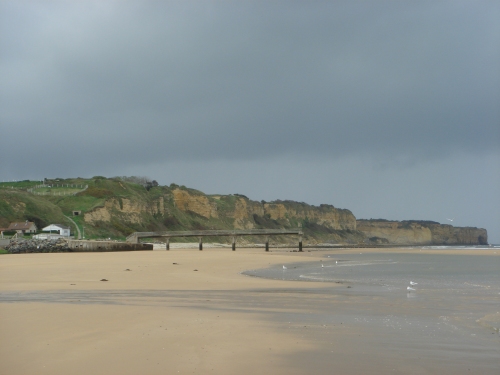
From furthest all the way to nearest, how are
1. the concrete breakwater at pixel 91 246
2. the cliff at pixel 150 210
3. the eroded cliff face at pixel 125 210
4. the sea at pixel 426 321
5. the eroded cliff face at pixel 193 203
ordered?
the eroded cliff face at pixel 193 203
the eroded cliff face at pixel 125 210
the cliff at pixel 150 210
the concrete breakwater at pixel 91 246
the sea at pixel 426 321

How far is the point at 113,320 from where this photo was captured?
9.94 meters

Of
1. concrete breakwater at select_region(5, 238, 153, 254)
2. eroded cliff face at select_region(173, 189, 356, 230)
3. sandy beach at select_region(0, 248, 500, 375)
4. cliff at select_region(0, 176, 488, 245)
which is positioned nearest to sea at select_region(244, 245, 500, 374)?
sandy beach at select_region(0, 248, 500, 375)

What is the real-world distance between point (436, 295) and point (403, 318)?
17.0ft

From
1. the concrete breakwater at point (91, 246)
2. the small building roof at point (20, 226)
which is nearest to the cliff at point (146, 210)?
the small building roof at point (20, 226)

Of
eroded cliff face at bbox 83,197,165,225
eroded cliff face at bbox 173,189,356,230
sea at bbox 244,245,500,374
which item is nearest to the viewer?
sea at bbox 244,245,500,374

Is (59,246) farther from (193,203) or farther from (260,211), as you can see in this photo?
(260,211)

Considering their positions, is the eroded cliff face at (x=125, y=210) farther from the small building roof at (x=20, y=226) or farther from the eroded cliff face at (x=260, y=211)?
the small building roof at (x=20, y=226)

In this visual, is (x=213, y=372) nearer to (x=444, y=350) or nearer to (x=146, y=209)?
(x=444, y=350)

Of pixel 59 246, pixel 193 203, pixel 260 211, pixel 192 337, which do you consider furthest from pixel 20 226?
pixel 260 211

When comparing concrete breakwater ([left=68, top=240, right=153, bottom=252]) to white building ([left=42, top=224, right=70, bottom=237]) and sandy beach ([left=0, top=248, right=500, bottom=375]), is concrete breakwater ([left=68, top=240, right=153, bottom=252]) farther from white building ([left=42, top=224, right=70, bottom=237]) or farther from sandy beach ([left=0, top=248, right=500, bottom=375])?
sandy beach ([left=0, top=248, right=500, bottom=375])

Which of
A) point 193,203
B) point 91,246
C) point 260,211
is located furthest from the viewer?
point 260,211

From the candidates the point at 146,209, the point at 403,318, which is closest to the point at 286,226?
the point at 146,209

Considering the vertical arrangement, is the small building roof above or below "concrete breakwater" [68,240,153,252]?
above

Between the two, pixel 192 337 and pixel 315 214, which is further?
pixel 315 214
